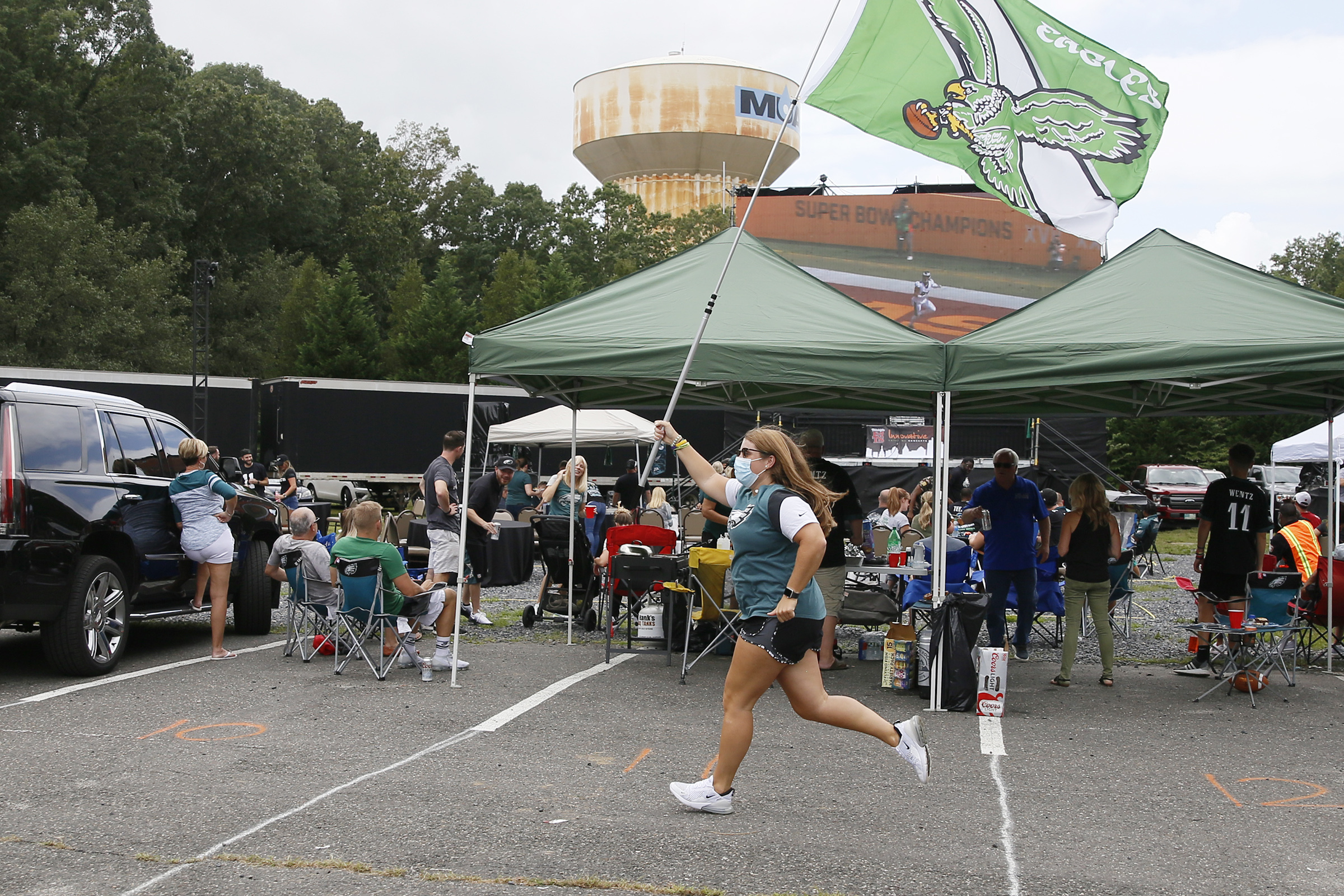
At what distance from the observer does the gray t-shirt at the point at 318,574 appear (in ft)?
28.8

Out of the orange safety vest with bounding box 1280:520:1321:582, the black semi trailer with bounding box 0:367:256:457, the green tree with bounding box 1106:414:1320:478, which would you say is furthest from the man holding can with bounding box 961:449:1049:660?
the green tree with bounding box 1106:414:1320:478

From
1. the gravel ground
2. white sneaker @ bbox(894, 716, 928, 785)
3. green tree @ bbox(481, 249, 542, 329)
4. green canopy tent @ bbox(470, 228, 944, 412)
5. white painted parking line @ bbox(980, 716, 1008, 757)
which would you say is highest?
green tree @ bbox(481, 249, 542, 329)

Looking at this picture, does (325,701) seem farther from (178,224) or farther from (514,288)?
(178,224)

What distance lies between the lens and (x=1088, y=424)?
2936 cm

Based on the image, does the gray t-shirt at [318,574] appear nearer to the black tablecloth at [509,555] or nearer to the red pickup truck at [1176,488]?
the black tablecloth at [509,555]

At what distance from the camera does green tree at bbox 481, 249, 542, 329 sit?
43250mm

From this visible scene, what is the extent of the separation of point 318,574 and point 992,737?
5.02 meters

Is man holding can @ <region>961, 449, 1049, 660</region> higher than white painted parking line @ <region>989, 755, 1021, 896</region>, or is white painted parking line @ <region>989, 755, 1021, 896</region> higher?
man holding can @ <region>961, 449, 1049, 660</region>

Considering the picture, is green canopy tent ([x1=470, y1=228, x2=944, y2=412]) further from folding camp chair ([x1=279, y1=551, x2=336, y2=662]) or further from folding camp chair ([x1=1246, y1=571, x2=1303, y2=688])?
folding camp chair ([x1=1246, y1=571, x2=1303, y2=688])

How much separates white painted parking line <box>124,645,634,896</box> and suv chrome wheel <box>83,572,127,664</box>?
150cm

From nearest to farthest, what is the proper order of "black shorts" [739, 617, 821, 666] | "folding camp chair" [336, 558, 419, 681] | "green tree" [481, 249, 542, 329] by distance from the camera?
1. "black shorts" [739, 617, 821, 666]
2. "folding camp chair" [336, 558, 419, 681]
3. "green tree" [481, 249, 542, 329]

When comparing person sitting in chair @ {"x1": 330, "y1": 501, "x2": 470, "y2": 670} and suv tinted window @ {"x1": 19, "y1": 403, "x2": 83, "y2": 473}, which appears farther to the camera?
person sitting in chair @ {"x1": 330, "y1": 501, "x2": 470, "y2": 670}

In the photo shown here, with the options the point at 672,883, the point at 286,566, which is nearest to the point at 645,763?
the point at 672,883

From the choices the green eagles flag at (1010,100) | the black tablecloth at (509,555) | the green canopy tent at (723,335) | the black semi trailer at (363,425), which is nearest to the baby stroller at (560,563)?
the black tablecloth at (509,555)
